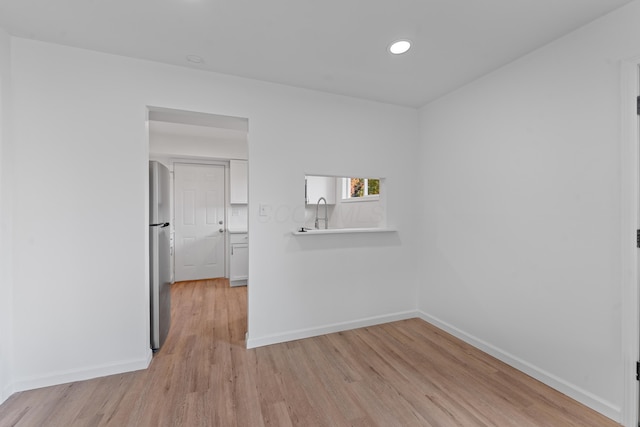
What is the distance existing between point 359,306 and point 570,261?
1798 mm

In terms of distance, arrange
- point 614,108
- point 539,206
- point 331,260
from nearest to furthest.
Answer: point 614,108, point 539,206, point 331,260

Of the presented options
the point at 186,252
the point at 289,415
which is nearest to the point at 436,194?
the point at 289,415

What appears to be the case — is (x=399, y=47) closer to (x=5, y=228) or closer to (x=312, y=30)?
(x=312, y=30)

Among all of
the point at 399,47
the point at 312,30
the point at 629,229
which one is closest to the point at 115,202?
the point at 312,30

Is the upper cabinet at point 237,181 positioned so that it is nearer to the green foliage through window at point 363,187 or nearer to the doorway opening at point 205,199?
the doorway opening at point 205,199

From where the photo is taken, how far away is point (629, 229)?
1586 mm

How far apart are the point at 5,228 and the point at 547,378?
3810 mm

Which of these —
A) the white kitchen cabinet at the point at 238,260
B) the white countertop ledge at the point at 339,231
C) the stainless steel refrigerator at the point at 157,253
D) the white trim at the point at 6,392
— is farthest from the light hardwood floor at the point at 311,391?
the white kitchen cabinet at the point at 238,260

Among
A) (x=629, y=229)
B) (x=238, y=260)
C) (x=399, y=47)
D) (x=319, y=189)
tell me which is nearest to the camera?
(x=629, y=229)

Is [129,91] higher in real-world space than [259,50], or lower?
lower

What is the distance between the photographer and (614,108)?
64.9 inches

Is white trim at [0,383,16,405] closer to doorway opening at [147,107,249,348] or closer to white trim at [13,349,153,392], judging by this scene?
white trim at [13,349,153,392]

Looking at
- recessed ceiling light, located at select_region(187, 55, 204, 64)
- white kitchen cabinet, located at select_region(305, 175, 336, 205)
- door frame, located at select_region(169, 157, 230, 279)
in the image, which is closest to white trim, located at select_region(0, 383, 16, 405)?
recessed ceiling light, located at select_region(187, 55, 204, 64)

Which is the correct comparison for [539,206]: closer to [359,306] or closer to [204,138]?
[359,306]
